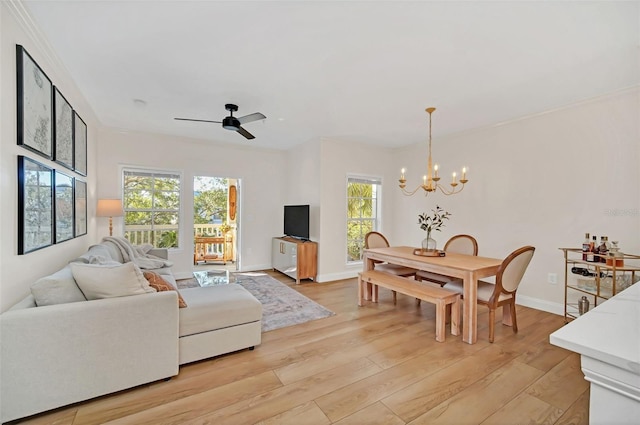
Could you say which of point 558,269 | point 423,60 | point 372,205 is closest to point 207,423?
point 423,60

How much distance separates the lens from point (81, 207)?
3.32 meters

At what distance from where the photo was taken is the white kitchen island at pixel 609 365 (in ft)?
1.97

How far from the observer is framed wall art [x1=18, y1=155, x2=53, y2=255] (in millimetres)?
1861

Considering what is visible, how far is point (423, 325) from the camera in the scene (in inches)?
121

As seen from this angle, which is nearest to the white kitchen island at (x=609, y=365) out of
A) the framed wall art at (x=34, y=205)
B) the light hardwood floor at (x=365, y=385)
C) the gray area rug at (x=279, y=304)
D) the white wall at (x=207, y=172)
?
the light hardwood floor at (x=365, y=385)

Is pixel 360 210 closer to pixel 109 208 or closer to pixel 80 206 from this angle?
pixel 109 208

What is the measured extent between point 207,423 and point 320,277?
333cm

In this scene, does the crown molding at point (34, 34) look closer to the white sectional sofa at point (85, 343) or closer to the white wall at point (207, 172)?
the white sectional sofa at point (85, 343)

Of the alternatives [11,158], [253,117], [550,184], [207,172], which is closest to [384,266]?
[550,184]

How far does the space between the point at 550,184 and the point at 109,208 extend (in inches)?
240

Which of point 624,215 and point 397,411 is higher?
point 624,215

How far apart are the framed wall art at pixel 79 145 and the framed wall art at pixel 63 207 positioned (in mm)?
335

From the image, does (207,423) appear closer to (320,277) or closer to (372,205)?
(320,277)

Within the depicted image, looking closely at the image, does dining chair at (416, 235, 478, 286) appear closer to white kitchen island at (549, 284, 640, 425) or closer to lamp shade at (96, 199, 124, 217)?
white kitchen island at (549, 284, 640, 425)
